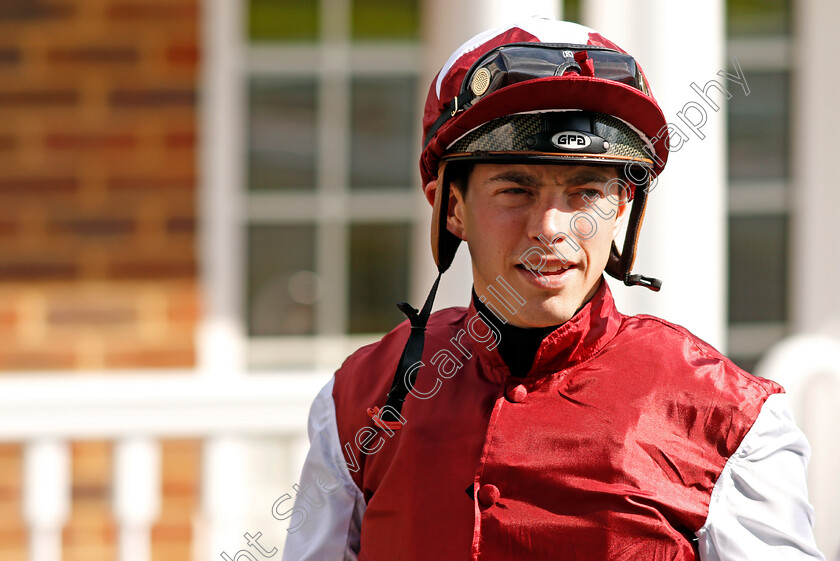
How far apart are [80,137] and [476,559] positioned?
318cm

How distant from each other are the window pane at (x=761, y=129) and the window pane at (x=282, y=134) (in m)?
1.94

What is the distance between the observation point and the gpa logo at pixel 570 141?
127cm

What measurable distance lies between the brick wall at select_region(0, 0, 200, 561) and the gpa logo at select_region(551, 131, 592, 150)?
112 inches

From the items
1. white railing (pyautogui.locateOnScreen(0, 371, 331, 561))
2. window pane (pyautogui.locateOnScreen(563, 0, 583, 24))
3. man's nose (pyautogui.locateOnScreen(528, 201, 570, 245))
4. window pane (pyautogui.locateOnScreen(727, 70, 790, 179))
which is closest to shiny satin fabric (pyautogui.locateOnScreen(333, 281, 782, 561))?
man's nose (pyautogui.locateOnScreen(528, 201, 570, 245))

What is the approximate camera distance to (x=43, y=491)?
273cm

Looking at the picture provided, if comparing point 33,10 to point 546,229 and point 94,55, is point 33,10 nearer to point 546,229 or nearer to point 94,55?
point 94,55

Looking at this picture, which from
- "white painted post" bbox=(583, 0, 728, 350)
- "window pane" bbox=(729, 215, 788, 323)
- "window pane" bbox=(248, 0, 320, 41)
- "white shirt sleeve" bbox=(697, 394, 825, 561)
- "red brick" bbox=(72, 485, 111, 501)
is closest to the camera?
"white shirt sleeve" bbox=(697, 394, 825, 561)

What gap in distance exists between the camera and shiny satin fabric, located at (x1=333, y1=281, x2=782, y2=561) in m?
1.24

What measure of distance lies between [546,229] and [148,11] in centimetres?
308

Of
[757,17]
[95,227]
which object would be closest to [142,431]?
[95,227]

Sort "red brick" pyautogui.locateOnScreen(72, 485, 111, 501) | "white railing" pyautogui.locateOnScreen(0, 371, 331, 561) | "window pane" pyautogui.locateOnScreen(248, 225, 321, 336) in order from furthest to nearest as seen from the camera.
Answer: "window pane" pyautogui.locateOnScreen(248, 225, 321, 336) → "red brick" pyautogui.locateOnScreen(72, 485, 111, 501) → "white railing" pyautogui.locateOnScreen(0, 371, 331, 561)

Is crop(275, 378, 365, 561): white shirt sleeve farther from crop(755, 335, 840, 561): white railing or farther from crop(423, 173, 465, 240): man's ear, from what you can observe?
crop(755, 335, 840, 561): white railing

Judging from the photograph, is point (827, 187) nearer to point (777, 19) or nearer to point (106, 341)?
point (777, 19)

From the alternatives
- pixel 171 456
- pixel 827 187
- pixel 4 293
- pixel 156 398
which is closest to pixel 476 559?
pixel 156 398
